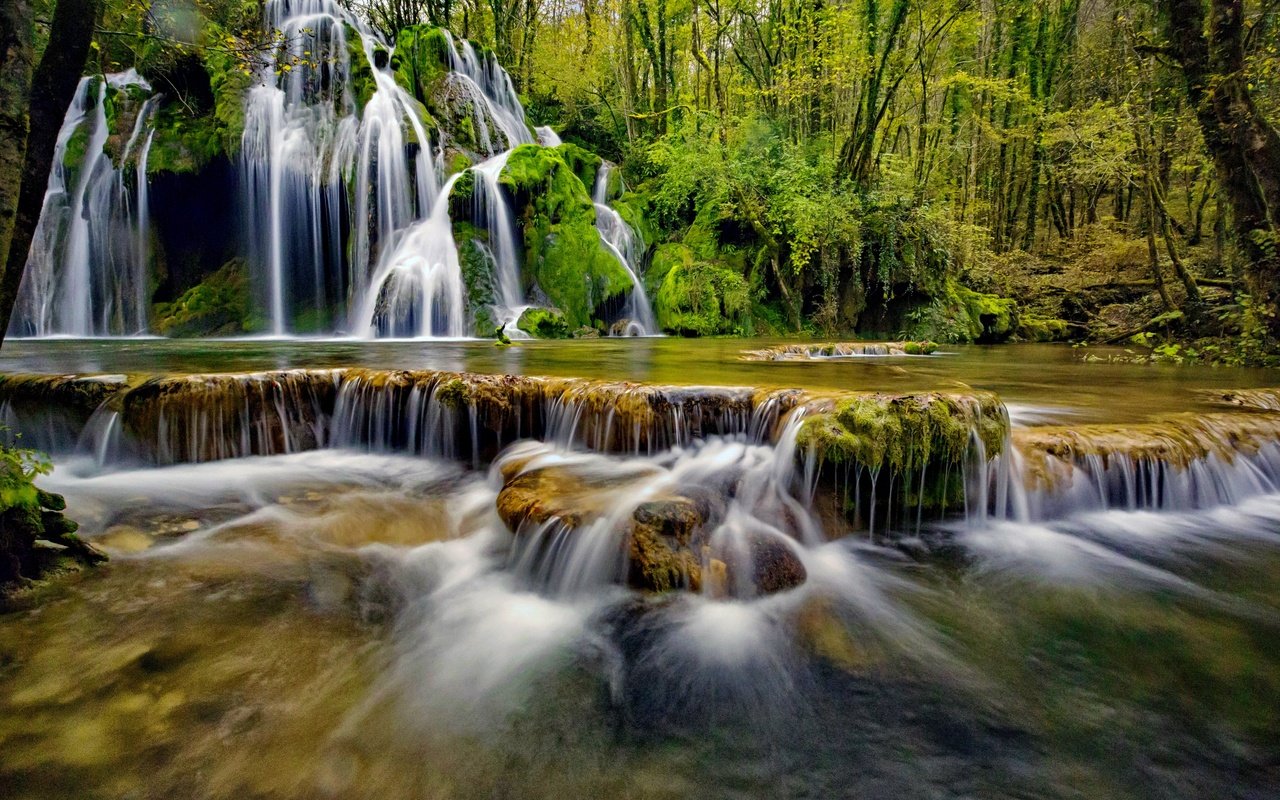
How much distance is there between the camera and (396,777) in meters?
1.88

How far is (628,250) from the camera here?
16.2m

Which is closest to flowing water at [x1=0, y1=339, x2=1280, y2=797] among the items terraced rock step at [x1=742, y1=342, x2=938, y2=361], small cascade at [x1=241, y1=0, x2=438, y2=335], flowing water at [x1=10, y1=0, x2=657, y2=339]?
terraced rock step at [x1=742, y1=342, x2=938, y2=361]

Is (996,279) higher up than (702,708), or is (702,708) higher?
(996,279)

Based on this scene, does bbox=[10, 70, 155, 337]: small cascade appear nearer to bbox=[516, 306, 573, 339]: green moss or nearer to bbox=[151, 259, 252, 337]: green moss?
bbox=[151, 259, 252, 337]: green moss

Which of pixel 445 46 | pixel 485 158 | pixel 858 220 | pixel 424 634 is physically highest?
pixel 445 46

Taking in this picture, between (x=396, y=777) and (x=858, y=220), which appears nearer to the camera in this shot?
(x=396, y=777)

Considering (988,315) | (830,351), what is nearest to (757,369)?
(830,351)

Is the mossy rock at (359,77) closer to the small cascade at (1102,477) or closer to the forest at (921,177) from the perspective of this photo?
the forest at (921,177)

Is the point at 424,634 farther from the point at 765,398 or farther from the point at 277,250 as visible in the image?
the point at 277,250

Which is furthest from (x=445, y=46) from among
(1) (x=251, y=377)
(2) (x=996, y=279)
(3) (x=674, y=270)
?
(2) (x=996, y=279)

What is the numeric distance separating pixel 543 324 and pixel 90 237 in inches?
467

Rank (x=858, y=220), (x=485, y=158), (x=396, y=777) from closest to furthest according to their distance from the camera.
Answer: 1. (x=396, y=777)
2. (x=858, y=220)
3. (x=485, y=158)

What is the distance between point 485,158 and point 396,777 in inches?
709

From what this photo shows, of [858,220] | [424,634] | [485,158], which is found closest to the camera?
[424,634]
